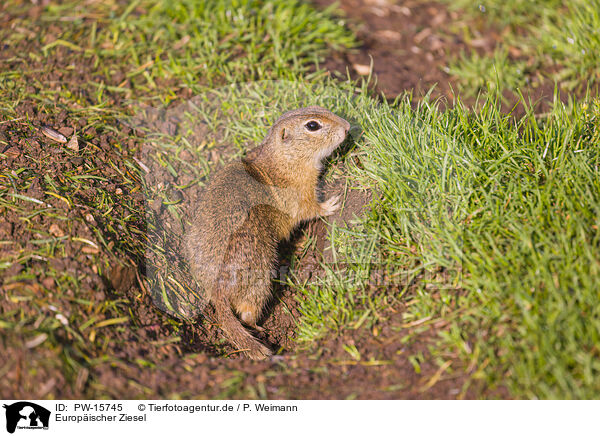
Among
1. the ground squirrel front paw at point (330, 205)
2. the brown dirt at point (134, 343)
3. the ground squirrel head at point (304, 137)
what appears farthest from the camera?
the ground squirrel front paw at point (330, 205)

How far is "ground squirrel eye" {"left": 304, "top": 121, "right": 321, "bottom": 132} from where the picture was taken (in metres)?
4.27

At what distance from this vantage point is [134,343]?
10.7 feet

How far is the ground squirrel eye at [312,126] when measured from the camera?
4273 millimetres

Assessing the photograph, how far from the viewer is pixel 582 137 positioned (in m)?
3.88

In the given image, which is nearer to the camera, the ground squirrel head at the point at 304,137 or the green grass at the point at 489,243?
the green grass at the point at 489,243

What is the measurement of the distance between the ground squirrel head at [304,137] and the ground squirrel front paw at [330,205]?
0.34m

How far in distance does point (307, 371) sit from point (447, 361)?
2.90 ft

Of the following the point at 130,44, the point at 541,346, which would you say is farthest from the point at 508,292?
the point at 130,44

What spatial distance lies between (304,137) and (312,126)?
134 mm

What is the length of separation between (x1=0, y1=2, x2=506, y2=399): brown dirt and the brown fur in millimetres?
262

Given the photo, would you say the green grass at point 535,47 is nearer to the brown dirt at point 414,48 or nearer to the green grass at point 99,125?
the brown dirt at point 414,48
